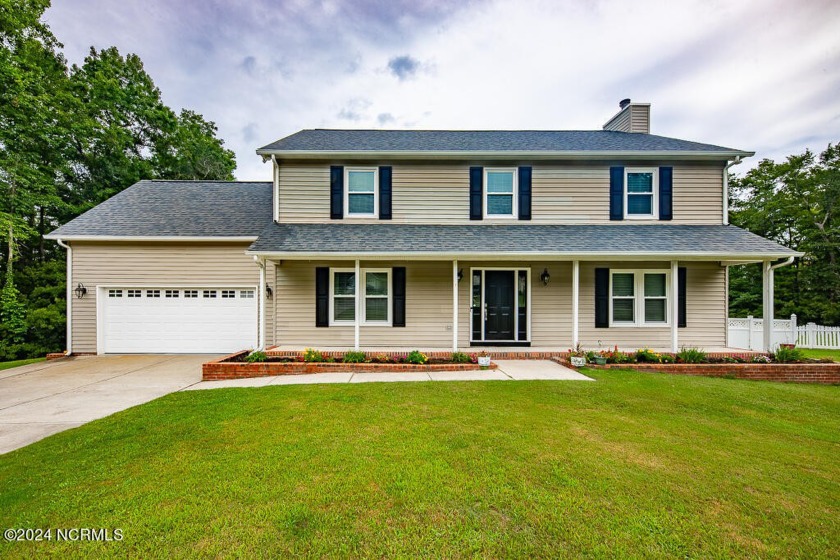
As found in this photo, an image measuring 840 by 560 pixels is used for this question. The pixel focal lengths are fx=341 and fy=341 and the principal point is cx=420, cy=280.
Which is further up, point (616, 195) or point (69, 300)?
point (616, 195)

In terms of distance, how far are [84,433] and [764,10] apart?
18.2 metres

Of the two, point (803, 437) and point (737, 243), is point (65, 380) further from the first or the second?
point (737, 243)

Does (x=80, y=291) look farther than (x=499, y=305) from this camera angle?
Yes

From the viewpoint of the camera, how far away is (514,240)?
28.4ft

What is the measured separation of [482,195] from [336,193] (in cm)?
408

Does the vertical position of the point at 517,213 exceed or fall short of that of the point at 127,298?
it exceeds it

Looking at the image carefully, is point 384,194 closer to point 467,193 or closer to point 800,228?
point 467,193

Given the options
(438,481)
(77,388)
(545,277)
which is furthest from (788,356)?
(77,388)

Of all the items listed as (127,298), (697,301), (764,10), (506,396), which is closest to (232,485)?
(506,396)

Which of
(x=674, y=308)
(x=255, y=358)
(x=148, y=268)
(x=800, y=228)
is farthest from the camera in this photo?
(x=800, y=228)

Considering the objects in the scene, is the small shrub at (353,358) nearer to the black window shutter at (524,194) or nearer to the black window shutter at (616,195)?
the black window shutter at (524,194)

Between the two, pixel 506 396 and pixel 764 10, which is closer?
pixel 506 396

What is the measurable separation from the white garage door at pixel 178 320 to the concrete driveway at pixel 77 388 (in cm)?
44

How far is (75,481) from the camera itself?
9.64 feet
